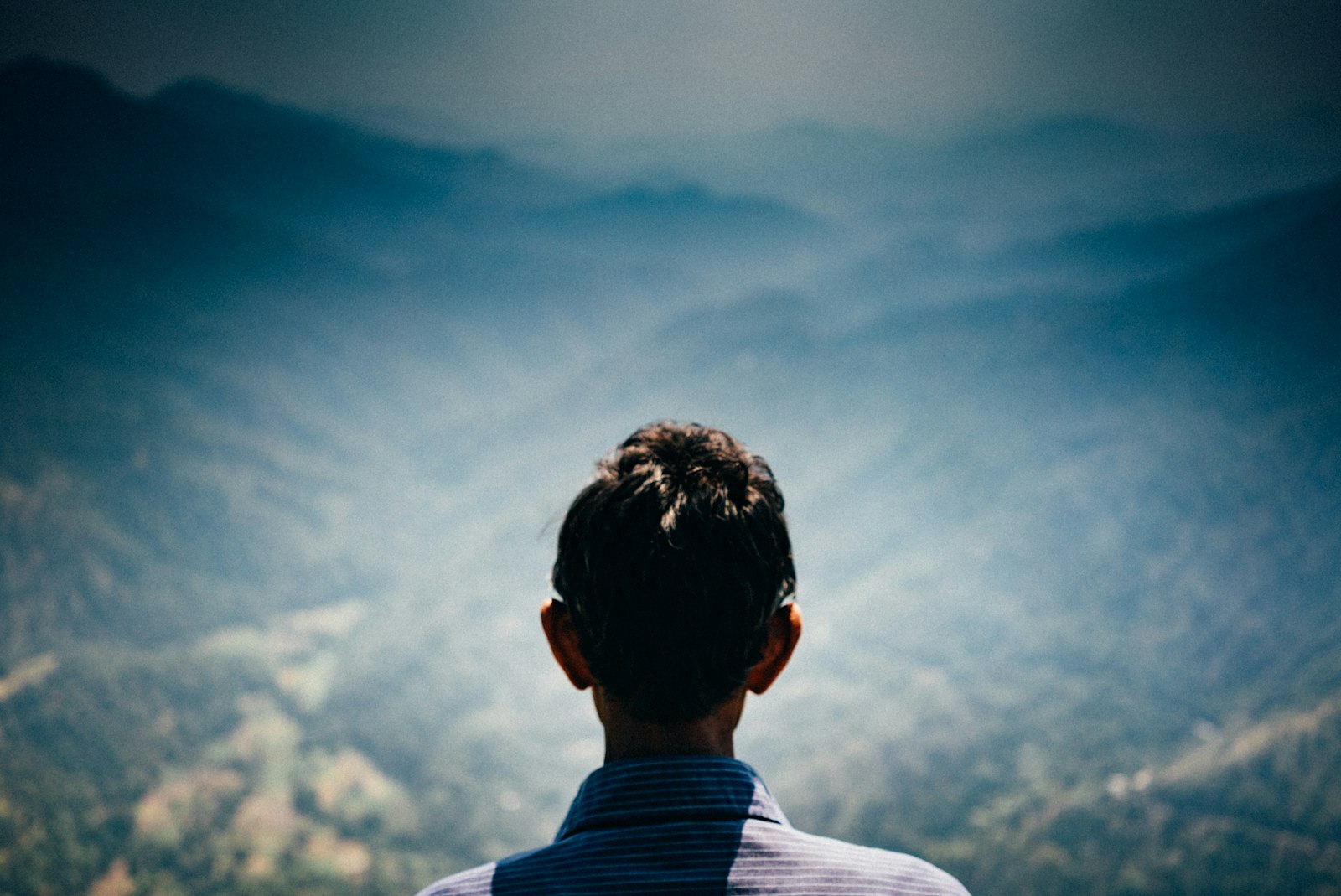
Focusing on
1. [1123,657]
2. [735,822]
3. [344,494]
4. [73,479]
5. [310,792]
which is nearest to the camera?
[735,822]

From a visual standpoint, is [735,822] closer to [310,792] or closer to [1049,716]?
[1049,716]

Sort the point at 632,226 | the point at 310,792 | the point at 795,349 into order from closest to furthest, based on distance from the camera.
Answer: the point at 310,792
the point at 632,226
the point at 795,349

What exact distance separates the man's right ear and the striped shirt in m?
0.14

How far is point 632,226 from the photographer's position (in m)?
9.61

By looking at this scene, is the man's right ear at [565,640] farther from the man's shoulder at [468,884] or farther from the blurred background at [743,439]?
the blurred background at [743,439]

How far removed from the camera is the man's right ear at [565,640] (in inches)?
33.6

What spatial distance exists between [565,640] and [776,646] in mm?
270

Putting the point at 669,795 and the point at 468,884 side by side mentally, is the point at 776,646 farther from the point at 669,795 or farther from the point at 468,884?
the point at 468,884

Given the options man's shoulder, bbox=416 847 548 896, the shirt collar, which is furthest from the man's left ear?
man's shoulder, bbox=416 847 548 896

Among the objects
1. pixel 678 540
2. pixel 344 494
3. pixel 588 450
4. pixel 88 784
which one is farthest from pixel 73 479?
pixel 678 540

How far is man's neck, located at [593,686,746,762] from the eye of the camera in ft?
2.58

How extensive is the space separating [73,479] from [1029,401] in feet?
51.3

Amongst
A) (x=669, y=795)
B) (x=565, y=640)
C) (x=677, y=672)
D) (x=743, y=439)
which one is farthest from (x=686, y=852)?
(x=743, y=439)

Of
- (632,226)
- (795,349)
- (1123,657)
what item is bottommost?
(1123,657)
